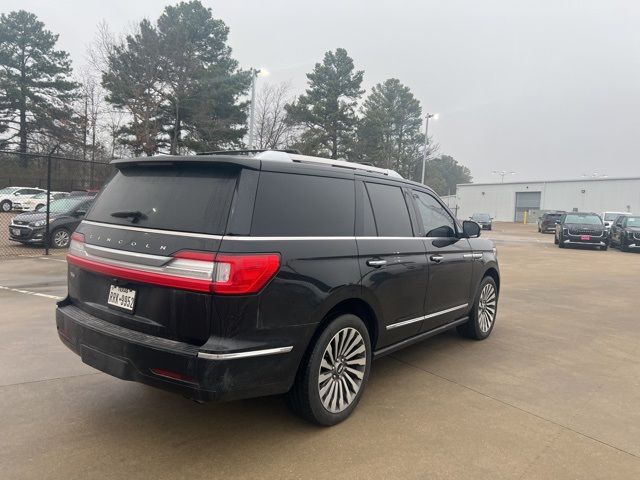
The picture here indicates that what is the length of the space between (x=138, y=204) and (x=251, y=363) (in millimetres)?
1342

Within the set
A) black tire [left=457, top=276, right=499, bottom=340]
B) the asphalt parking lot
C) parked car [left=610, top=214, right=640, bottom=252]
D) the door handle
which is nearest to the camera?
the asphalt parking lot

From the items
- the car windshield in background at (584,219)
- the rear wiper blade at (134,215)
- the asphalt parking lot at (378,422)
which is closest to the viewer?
the asphalt parking lot at (378,422)

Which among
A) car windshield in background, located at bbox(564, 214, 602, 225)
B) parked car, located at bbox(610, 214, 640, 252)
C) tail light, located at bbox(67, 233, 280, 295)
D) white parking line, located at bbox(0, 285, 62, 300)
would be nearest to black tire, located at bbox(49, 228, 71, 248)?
white parking line, located at bbox(0, 285, 62, 300)

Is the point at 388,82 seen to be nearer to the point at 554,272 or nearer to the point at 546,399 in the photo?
the point at 554,272

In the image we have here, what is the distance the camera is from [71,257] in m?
3.49

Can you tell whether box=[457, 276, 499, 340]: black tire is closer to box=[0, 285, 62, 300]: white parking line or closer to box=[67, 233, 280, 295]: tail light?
box=[67, 233, 280, 295]: tail light

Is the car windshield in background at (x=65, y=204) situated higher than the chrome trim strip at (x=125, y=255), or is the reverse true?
the car windshield in background at (x=65, y=204)

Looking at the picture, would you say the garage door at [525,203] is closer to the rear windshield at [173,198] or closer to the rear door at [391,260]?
the rear door at [391,260]

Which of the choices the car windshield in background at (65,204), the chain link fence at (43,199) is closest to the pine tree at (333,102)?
the chain link fence at (43,199)

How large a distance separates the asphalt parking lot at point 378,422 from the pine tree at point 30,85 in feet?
139

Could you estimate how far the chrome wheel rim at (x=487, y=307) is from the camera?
558cm

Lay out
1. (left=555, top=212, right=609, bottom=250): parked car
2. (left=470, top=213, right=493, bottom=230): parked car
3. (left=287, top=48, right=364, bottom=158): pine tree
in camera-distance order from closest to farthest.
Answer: (left=555, top=212, right=609, bottom=250): parked car, (left=470, top=213, right=493, bottom=230): parked car, (left=287, top=48, right=364, bottom=158): pine tree

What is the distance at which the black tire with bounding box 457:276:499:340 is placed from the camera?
545 cm

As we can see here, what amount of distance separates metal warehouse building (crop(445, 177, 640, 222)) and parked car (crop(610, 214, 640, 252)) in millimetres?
25774
